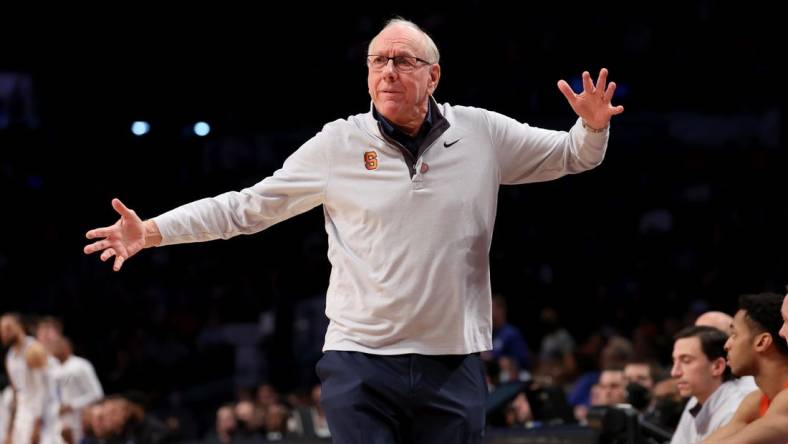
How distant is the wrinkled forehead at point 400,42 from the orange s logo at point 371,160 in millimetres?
281

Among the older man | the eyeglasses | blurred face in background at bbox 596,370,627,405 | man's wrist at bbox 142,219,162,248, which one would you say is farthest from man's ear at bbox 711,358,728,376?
man's wrist at bbox 142,219,162,248

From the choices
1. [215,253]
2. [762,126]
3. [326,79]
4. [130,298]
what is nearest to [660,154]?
[762,126]

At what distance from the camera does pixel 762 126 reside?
12227mm

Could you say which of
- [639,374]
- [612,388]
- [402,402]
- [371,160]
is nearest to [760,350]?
[402,402]

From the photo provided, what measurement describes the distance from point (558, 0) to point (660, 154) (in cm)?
212

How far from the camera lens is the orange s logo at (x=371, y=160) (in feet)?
11.3

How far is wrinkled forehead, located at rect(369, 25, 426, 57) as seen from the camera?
3498 mm

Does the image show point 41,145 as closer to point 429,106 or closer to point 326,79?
point 326,79

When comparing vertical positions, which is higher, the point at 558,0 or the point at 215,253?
the point at 558,0

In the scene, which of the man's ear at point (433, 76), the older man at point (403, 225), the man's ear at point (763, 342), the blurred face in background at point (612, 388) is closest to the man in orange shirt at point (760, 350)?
the man's ear at point (763, 342)

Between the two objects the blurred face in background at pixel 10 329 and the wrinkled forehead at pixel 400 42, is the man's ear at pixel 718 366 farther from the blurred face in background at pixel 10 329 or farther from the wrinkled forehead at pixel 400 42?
the blurred face in background at pixel 10 329

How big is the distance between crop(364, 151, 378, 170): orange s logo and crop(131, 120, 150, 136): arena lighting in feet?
41.1

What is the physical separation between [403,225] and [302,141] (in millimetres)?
11105

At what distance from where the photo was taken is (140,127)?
616 inches
